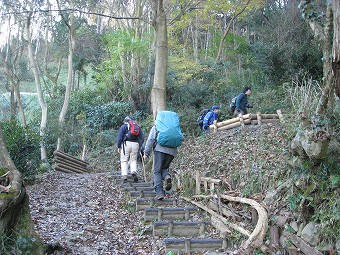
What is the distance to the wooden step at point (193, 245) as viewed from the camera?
230 inches

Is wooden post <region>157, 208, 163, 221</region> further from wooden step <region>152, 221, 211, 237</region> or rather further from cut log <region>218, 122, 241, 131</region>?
cut log <region>218, 122, 241, 131</region>

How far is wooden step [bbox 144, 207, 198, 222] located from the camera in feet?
24.5

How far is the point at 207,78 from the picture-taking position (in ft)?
76.7

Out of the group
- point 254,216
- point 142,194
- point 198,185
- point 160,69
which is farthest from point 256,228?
point 160,69

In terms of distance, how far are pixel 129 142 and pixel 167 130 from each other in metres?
3.08

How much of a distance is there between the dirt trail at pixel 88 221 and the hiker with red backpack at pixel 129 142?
2.62 feet

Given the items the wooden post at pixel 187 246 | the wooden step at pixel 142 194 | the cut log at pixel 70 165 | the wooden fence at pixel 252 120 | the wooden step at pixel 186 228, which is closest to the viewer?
the wooden post at pixel 187 246

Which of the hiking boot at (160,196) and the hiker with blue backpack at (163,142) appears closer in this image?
the hiker with blue backpack at (163,142)

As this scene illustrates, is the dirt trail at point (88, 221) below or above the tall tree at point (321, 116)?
below

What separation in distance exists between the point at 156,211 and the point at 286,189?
2646 mm

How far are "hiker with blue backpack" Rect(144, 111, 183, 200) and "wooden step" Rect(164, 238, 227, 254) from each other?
260 cm

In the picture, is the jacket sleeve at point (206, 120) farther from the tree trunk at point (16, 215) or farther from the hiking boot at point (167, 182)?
the tree trunk at point (16, 215)

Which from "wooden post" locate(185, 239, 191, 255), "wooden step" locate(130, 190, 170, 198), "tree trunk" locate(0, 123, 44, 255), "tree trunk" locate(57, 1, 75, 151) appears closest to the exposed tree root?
"wooden post" locate(185, 239, 191, 255)

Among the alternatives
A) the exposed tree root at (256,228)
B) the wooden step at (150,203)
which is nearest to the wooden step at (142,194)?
the wooden step at (150,203)
